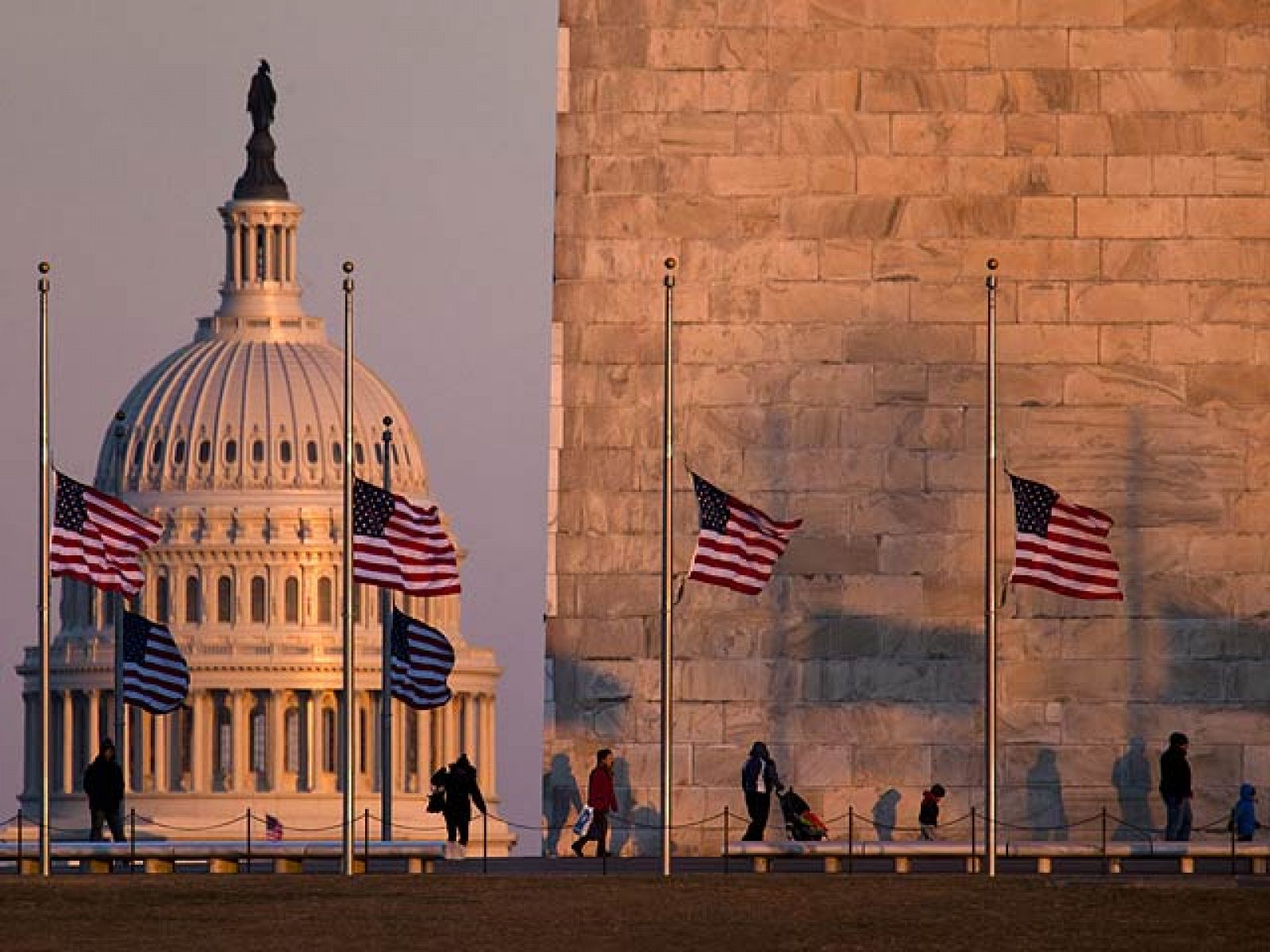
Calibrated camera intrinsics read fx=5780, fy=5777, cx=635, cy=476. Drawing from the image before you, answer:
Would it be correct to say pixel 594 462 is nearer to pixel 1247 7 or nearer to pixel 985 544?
pixel 985 544

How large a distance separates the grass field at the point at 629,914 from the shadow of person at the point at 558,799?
1017 cm

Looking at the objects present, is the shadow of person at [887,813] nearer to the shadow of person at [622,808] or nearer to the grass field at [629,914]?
the shadow of person at [622,808]

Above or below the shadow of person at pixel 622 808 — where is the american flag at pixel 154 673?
above

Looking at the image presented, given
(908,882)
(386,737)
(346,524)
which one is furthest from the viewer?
(386,737)

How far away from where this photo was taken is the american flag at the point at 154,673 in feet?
284

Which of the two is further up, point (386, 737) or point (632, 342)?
point (632, 342)

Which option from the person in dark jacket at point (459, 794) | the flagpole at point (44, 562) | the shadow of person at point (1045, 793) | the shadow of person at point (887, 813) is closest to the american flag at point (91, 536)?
the flagpole at point (44, 562)

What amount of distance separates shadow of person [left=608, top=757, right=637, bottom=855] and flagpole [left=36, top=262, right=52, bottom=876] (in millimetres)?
8527

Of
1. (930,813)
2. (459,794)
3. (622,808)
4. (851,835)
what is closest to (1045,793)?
(930,813)

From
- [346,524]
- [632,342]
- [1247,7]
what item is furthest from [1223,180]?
[346,524]

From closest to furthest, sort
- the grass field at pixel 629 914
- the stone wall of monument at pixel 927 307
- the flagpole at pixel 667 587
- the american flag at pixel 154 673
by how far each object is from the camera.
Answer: the grass field at pixel 629 914 → the flagpole at pixel 667 587 → the stone wall of monument at pixel 927 307 → the american flag at pixel 154 673

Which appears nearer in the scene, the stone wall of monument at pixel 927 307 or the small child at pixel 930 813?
the small child at pixel 930 813

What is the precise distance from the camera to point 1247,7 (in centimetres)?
8125

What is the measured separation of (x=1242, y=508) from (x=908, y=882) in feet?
50.4
